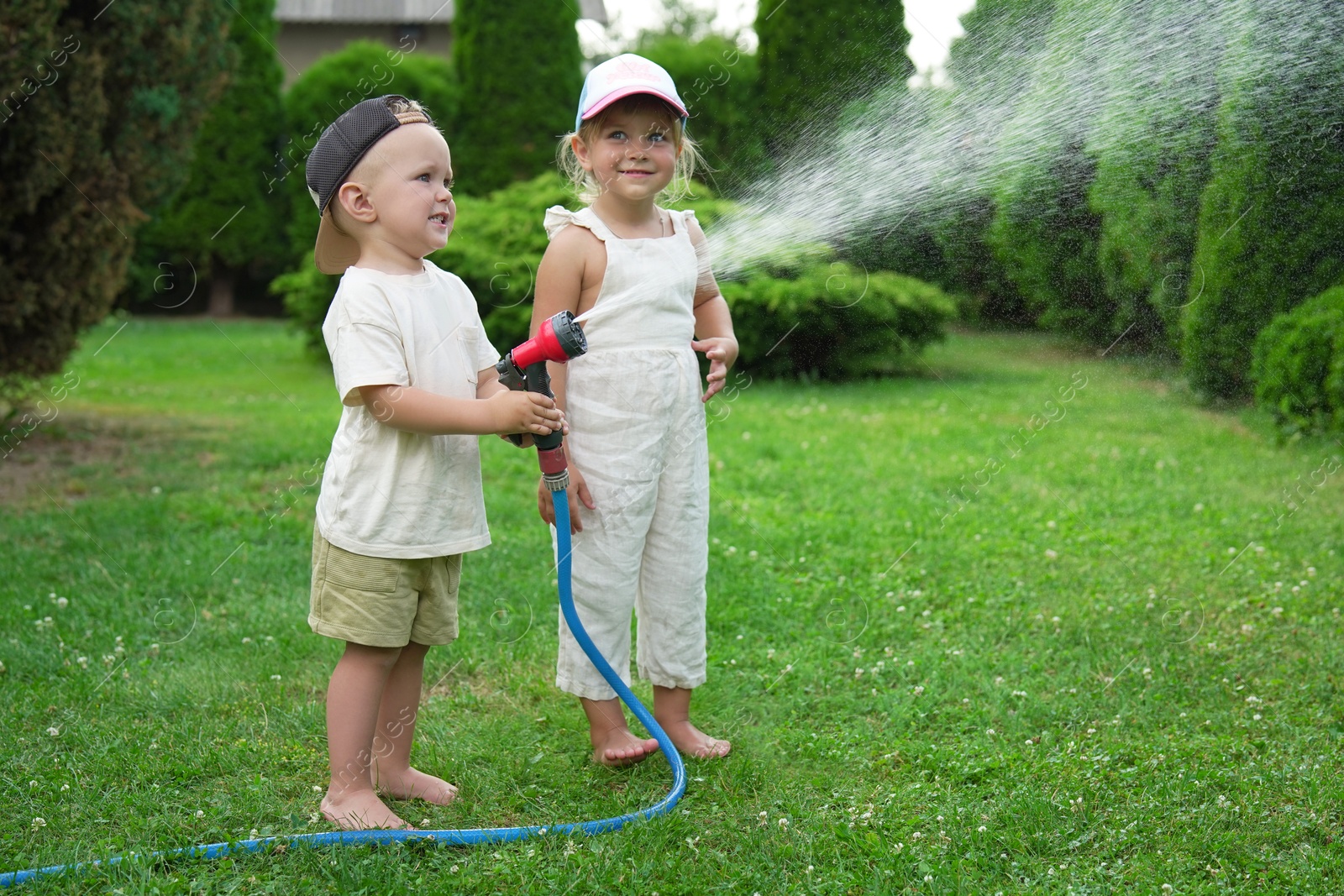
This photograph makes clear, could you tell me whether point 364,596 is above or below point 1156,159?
below

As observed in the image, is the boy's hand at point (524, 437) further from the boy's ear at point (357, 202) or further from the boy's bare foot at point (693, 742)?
the boy's bare foot at point (693, 742)

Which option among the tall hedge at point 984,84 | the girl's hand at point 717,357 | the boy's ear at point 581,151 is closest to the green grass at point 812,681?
the girl's hand at point 717,357

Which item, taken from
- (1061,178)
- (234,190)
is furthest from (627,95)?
(234,190)

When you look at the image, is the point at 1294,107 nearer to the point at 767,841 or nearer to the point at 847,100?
the point at 847,100

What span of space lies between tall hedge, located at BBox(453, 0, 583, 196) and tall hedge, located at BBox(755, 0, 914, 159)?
Answer: 3.15 metres

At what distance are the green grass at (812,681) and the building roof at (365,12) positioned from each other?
51.6 ft

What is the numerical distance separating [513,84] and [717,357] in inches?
425

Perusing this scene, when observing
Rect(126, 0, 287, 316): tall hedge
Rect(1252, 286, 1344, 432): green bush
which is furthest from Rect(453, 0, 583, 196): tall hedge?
Rect(1252, 286, 1344, 432): green bush

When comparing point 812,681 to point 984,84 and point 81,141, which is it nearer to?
point 984,84

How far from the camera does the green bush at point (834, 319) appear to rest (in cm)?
838

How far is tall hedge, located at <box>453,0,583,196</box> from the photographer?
41.8 feet

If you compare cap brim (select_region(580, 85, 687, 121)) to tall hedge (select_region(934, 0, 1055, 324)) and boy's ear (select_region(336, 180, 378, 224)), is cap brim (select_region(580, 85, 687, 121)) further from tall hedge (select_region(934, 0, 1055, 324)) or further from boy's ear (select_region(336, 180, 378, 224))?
tall hedge (select_region(934, 0, 1055, 324))

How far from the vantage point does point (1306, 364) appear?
630cm

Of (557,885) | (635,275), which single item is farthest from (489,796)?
(635,275)
